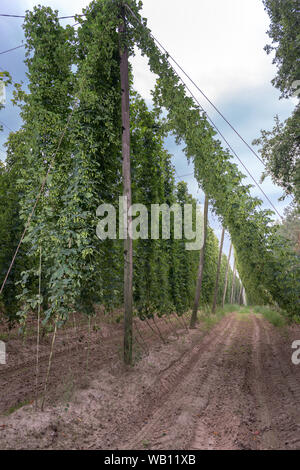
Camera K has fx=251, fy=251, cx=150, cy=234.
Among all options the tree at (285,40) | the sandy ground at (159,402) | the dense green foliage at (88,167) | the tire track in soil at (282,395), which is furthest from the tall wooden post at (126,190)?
the tree at (285,40)

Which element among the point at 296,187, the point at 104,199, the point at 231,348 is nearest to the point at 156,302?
the point at 231,348

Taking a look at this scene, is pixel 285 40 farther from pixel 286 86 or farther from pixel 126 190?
pixel 126 190

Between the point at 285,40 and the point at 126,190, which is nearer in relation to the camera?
the point at 126,190

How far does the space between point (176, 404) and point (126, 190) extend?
5.39 metres

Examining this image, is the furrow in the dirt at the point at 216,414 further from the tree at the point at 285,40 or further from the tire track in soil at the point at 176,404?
the tree at the point at 285,40

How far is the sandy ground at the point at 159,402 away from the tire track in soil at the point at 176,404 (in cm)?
2

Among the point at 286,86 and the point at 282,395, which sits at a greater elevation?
the point at 286,86

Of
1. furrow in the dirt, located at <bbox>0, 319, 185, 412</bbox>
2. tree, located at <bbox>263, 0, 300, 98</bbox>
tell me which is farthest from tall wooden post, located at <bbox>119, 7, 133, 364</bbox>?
tree, located at <bbox>263, 0, 300, 98</bbox>

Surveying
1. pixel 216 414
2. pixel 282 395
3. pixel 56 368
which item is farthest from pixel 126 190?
pixel 282 395

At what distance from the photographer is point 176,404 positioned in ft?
17.2

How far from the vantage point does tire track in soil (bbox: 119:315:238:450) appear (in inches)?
154

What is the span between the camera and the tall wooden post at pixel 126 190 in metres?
7.10

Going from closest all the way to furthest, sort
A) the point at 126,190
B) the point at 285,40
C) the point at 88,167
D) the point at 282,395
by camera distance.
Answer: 1. the point at 282,395
2. the point at 88,167
3. the point at 126,190
4. the point at 285,40
